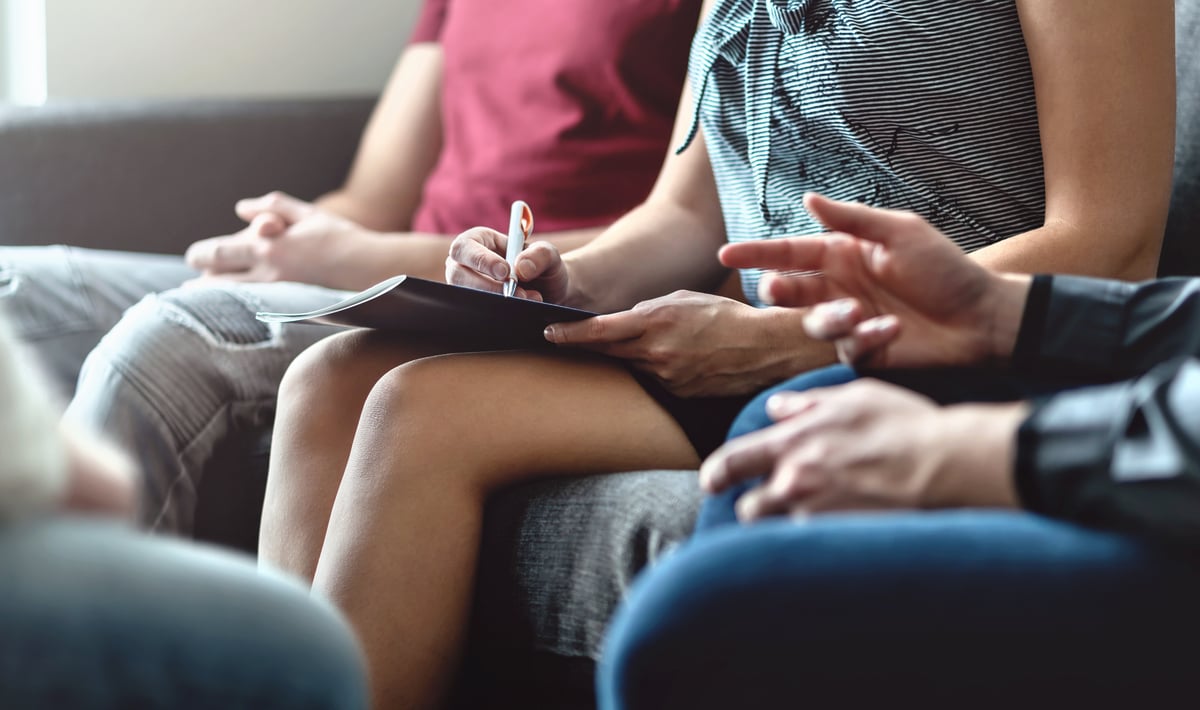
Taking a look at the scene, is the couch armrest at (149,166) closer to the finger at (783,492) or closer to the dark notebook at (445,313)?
the dark notebook at (445,313)

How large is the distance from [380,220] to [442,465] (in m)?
A: 0.97

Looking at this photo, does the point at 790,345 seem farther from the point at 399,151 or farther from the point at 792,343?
the point at 399,151

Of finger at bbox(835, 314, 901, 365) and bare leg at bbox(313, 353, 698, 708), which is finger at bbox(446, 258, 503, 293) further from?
finger at bbox(835, 314, 901, 365)

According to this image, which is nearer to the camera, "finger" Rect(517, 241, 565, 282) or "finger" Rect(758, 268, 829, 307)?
"finger" Rect(758, 268, 829, 307)

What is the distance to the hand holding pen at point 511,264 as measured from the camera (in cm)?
96

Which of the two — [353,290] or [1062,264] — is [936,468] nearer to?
[1062,264]

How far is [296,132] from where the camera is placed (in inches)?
68.3

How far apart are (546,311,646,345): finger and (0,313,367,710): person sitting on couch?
0.42 m

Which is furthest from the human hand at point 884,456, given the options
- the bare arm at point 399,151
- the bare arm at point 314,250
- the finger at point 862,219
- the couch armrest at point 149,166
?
the couch armrest at point 149,166

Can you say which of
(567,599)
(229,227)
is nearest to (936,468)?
(567,599)

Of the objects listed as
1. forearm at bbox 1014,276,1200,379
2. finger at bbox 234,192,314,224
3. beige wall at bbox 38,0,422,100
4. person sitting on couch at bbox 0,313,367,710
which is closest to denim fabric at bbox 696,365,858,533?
forearm at bbox 1014,276,1200,379

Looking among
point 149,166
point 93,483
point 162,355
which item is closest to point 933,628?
point 93,483

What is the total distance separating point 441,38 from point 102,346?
0.93 meters

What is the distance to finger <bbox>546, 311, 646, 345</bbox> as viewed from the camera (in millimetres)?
854
